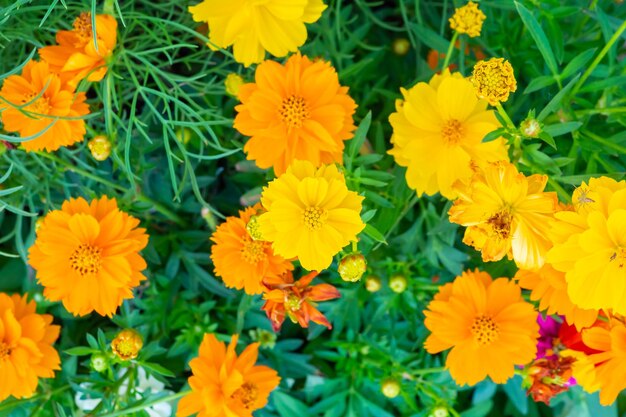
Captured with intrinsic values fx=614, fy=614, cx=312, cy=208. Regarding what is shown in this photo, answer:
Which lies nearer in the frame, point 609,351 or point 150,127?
point 609,351

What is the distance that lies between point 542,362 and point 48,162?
865 mm

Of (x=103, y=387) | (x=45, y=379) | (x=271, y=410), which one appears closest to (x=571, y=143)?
(x=271, y=410)

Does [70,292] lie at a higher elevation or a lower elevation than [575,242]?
lower

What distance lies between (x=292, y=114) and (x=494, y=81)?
0.92ft

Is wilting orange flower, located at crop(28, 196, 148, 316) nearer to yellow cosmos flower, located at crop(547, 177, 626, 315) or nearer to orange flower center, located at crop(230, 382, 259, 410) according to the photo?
orange flower center, located at crop(230, 382, 259, 410)

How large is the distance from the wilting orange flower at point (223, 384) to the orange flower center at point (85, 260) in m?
0.20

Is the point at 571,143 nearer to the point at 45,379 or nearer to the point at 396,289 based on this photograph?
the point at 396,289

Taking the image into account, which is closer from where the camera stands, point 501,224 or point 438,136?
point 501,224

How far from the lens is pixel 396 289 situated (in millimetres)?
→ 999

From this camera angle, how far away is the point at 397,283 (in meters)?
0.99

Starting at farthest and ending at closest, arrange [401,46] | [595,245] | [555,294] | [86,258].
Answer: [401,46], [86,258], [555,294], [595,245]

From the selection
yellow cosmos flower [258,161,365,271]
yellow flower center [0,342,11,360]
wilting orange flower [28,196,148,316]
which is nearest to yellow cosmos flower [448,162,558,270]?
yellow cosmos flower [258,161,365,271]

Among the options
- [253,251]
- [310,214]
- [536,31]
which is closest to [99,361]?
[253,251]

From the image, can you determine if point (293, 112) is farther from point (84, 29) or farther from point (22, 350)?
point (22, 350)
